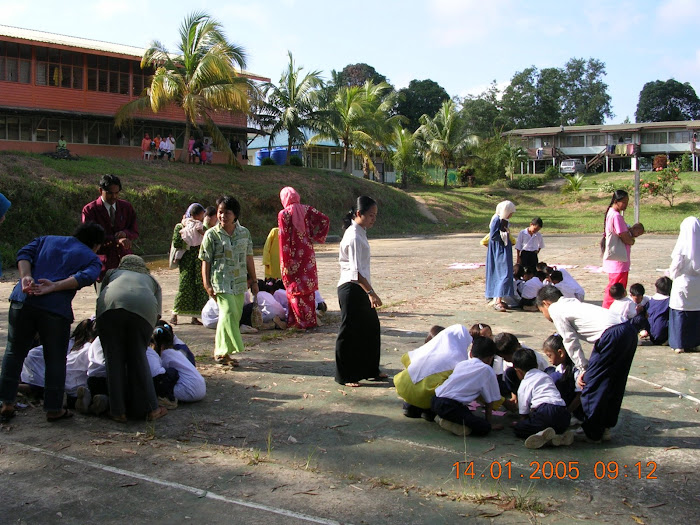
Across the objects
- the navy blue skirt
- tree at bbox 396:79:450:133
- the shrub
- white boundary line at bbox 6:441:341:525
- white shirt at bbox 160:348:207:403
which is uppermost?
tree at bbox 396:79:450:133

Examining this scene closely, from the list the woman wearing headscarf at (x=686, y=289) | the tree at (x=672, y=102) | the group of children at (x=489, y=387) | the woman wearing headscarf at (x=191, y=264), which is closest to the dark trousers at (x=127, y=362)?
the group of children at (x=489, y=387)

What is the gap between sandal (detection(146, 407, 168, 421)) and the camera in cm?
518

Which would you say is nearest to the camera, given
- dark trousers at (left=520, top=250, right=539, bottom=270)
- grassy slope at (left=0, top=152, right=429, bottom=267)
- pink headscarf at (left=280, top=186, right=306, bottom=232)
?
pink headscarf at (left=280, top=186, right=306, bottom=232)

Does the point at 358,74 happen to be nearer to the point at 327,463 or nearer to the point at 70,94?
the point at 70,94

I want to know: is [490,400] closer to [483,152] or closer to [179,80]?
[179,80]

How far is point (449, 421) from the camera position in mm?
4906

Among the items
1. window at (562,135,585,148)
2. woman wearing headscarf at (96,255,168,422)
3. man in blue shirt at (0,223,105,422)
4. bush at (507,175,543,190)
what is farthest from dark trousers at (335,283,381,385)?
window at (562,135,585,148)

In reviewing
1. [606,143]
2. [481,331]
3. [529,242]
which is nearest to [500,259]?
[529,242]

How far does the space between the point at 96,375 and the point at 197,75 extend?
24.6m

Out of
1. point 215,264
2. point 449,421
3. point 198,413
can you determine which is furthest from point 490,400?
point 215,264

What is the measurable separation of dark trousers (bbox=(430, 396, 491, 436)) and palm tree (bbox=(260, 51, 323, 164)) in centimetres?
3221

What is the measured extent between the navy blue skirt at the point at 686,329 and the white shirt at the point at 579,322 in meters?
2.90

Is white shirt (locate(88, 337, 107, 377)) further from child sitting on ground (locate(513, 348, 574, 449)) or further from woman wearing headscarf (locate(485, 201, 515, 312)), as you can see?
woman wearing headscarf (locate(485, 201, 515, 312))

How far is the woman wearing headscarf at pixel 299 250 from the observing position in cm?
848
